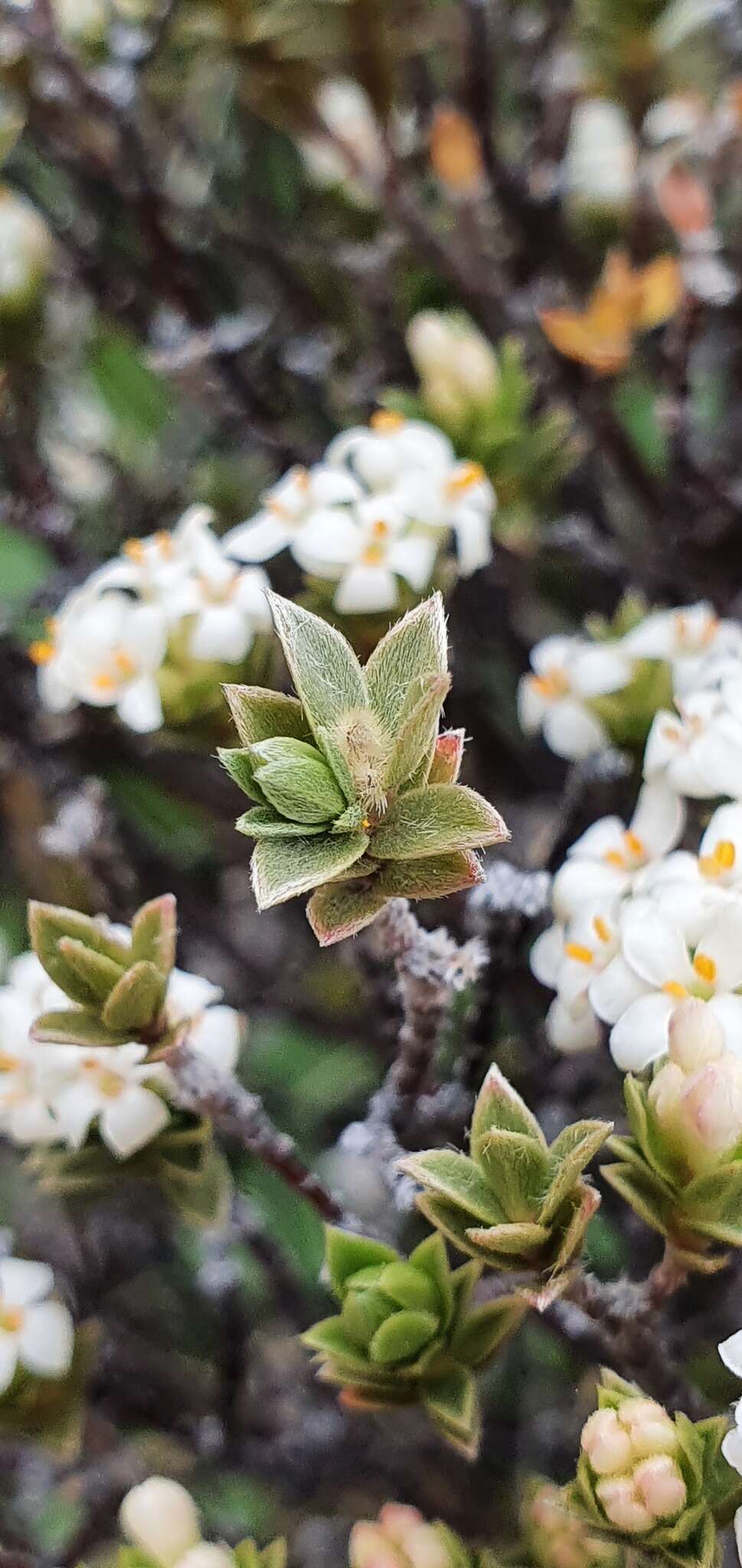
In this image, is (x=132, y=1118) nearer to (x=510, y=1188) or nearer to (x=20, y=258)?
(x=510, y=1188)

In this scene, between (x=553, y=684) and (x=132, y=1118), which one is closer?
(x=132, y=1118)

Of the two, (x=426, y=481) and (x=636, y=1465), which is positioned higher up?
(x=426, y=481)

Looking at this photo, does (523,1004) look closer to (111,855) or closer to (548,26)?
(111,855)

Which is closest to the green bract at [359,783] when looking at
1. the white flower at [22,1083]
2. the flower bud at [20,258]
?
the white flower at [22,1083]

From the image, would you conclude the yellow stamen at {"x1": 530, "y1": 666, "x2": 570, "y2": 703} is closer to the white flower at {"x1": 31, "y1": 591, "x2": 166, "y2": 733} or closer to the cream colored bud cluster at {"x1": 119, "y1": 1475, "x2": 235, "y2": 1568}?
the white flower at {"x1": 31, "y1": 591, "x2": 166, "y2": 733}

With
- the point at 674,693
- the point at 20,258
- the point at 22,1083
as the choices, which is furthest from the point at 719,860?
the point at 20,258

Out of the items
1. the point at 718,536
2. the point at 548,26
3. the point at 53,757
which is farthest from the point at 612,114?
the point at 53,757

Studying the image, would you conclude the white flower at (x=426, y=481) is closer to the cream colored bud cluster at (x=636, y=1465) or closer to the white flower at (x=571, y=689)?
the white flower at (x=571, y=689)
